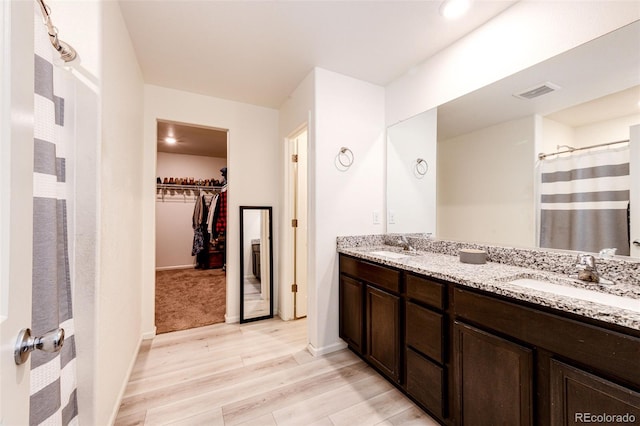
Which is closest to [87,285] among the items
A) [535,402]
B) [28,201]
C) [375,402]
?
[28,201]

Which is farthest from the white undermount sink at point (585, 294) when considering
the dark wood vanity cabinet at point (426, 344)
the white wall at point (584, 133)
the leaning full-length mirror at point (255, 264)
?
the leaning full-length mirror at point (255, 264)

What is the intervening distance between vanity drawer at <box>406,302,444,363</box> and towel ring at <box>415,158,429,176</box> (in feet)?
4.08

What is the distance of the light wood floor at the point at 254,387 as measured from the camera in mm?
1577

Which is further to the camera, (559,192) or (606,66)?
(559,192)

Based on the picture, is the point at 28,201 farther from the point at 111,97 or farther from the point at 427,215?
the point at 427,215

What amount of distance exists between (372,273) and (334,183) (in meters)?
0.87

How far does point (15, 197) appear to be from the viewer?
21.3 inches

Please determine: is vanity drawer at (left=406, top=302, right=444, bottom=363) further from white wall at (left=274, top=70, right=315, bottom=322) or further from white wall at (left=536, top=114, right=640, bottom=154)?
white wall at (left=274, top=70, right=315, bottom=322)

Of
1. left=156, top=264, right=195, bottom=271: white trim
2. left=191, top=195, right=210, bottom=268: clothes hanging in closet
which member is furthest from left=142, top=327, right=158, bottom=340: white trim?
left=156, top=264, right=195, bottom=271: white trim

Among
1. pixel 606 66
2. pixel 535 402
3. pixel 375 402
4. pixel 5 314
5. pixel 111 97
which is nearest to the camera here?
pixel 5 314

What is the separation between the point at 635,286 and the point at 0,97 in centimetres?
224

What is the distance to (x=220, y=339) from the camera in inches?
101

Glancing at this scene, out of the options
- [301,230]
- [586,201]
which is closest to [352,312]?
[301,230]

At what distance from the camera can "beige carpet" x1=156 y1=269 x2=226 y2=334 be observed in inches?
116
